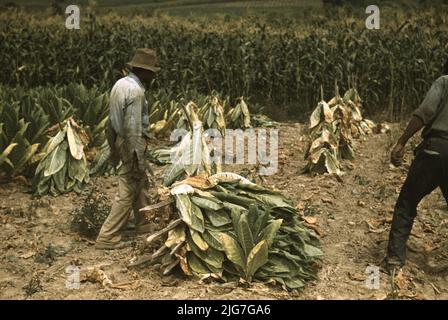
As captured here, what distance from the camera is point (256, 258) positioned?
13.5ft

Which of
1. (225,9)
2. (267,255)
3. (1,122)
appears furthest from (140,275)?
(225,9)

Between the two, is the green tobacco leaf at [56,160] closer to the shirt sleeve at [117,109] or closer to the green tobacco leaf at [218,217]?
the shirt sleeve at [117,109]

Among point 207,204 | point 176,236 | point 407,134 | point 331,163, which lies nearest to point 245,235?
point 207,204

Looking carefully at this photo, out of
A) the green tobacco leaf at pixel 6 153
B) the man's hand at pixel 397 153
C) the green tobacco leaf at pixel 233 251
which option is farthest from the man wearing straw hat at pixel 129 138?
the man's hand at pixel 397 153

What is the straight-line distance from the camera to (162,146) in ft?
24.6

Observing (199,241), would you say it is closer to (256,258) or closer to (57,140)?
(256,258)

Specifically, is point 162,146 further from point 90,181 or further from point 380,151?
point 380,151

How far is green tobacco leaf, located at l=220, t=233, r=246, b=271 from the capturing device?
4148mm

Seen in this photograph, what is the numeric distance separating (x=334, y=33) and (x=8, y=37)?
5.82m

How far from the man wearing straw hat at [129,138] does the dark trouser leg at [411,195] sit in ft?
6.26

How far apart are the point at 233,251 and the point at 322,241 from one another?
112cm

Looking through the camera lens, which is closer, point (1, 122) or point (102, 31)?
point (1, 122)

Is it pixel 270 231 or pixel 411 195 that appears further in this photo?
pixel 411 195

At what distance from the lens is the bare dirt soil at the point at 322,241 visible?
4152 mm
